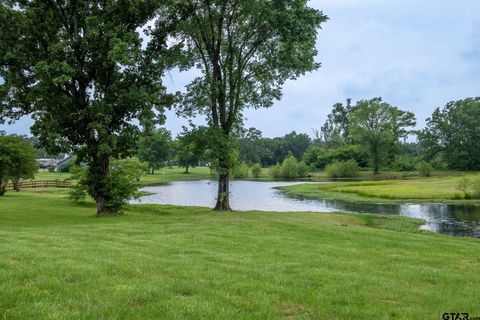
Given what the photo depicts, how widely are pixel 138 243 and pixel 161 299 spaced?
22.2 feet

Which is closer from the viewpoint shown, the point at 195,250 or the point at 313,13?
the point at 195,250

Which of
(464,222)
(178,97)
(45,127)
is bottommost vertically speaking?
(464,222)

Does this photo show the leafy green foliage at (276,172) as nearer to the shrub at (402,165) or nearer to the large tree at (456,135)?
the shrub at (402,165)

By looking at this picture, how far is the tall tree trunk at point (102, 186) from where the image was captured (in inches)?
1035

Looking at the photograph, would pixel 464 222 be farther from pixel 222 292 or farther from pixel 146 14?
pixel 222 292

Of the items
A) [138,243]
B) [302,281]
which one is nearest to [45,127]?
[138,243]

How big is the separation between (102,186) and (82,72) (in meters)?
7.08

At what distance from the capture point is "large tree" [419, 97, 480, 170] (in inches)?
3922

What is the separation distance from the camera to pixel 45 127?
2366 centimetres

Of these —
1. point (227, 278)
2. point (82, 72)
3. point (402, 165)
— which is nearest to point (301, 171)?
point (402, 165)

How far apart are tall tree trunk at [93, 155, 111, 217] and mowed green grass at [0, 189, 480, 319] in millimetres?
11196

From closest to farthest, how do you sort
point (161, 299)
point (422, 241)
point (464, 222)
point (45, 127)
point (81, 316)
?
point (81, 316) < point (161, 299) < point (422, 241) < point (45, 127) < point (464, 222)

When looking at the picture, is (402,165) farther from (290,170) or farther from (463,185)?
(463,185)

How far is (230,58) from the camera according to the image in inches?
1176
